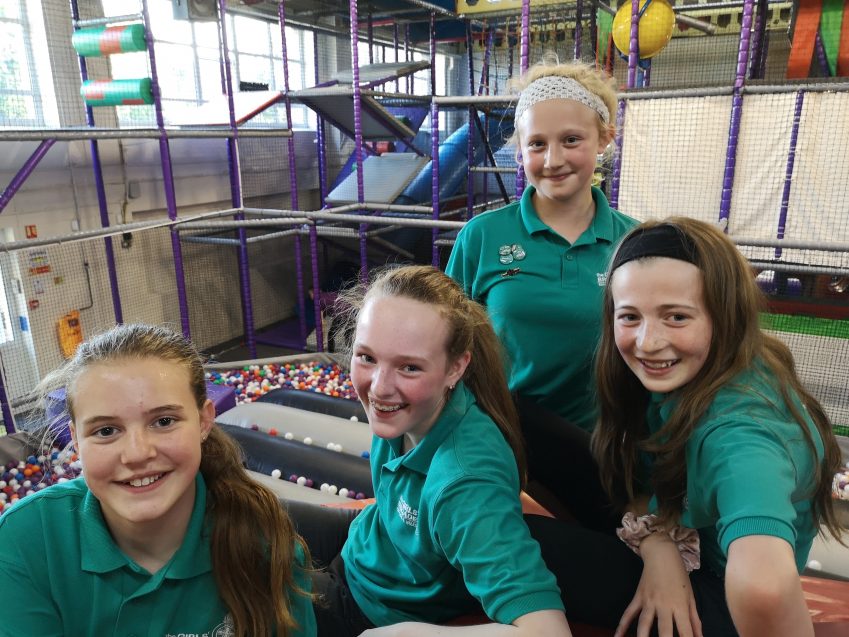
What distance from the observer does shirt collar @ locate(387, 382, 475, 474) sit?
118 centimetres

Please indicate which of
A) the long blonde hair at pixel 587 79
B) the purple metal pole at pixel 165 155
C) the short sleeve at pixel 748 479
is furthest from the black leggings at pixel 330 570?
the purple metal pole at pixel 165 155

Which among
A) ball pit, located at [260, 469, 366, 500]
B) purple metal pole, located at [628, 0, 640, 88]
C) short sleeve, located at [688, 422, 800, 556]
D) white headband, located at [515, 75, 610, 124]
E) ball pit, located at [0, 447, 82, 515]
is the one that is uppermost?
purple metal pole, located at [628, 0, 640, 88]

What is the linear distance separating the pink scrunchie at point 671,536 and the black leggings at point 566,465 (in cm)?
16

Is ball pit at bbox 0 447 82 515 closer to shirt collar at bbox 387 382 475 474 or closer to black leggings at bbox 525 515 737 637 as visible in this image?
shirt collar at bbox 387 382 475 474

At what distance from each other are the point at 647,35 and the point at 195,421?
396 centimetres

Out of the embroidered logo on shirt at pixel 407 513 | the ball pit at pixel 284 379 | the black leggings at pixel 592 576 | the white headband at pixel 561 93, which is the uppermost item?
the white headband at pixel 561 93

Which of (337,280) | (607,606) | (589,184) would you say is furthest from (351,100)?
(607,606)

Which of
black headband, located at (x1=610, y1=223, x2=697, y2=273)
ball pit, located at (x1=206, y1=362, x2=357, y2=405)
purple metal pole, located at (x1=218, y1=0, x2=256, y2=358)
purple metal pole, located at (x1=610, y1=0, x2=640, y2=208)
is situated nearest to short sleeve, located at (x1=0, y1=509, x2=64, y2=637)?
black headband, located at (x1=610, y1=223, x2=697, y2=273)

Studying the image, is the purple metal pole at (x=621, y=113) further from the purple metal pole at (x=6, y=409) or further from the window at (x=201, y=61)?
the window at (x=201, y=61)

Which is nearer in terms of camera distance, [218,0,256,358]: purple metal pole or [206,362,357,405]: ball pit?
[206,362,357,405]: ball pit

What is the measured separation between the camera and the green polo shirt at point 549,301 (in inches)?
62.7

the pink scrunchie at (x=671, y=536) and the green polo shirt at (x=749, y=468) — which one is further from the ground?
the green polo shirt at (x=749, y=468)

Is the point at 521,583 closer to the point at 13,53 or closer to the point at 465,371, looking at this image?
the point at 465,371

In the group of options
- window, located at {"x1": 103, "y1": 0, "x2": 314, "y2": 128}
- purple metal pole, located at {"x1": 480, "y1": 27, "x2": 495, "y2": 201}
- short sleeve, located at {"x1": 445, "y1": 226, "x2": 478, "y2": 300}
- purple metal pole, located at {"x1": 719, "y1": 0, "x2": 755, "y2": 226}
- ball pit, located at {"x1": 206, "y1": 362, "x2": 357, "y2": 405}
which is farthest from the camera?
purple metal pole, located at {"x1": 480, "y1": 27, "x2": 495, "y2": 201}
